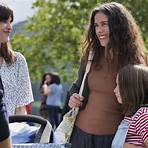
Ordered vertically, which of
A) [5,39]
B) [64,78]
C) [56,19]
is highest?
[5,39]

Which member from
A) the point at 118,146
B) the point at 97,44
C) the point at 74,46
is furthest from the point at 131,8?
the point at 74,46

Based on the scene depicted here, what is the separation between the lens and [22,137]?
11.7 feet

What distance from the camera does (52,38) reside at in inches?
554

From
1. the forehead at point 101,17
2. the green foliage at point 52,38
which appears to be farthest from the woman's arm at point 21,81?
the green foliage at point 52,38

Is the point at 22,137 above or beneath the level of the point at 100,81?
beneath

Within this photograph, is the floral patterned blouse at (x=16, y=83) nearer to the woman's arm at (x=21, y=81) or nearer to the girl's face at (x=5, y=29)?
the woman's arm at (x=21, y=81)

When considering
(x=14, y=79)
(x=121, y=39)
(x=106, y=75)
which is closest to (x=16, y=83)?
(x=14, y=79)

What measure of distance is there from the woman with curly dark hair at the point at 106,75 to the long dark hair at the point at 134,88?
0.19 m

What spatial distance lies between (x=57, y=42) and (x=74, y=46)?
2.40ft

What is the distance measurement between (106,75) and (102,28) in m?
0.31

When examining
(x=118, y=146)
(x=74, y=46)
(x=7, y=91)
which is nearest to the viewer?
(x=118, y=146)

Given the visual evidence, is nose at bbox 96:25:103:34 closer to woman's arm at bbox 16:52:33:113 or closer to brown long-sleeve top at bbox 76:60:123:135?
brown long-sleeve top at bbox 76:60:123:135

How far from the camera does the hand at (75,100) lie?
12.4ft

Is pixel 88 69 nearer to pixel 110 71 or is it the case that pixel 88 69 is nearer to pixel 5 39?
pixel 110 71
